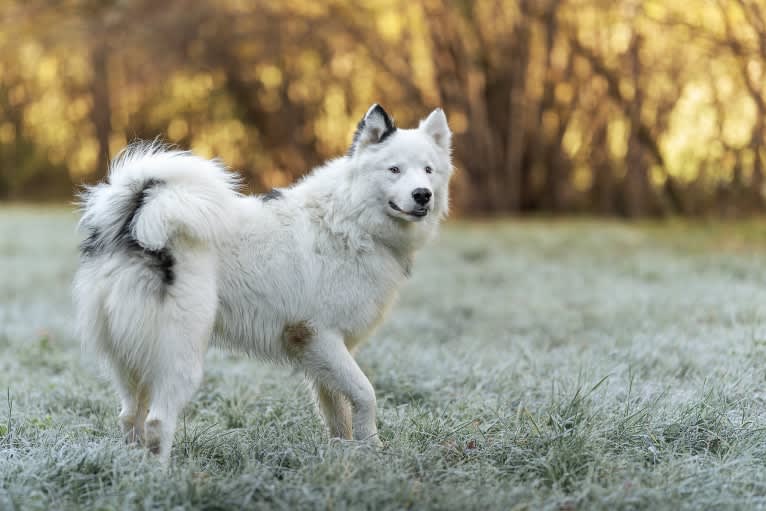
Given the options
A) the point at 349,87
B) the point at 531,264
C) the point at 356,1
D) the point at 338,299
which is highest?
the point at 356,1

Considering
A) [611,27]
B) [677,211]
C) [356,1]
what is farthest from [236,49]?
[677,211]

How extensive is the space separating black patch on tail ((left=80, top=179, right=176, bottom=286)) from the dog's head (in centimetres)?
91

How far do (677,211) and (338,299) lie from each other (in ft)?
39.3

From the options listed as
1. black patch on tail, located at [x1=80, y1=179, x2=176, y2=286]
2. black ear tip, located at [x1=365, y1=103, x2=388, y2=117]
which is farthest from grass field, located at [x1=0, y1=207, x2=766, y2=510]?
black ear tip, located at [x1=365, y1=103, x2=388, y2=117]

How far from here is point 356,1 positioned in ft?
45.0

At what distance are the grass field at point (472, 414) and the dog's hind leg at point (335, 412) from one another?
0.09m

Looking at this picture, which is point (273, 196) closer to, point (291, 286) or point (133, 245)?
point (291, 286)

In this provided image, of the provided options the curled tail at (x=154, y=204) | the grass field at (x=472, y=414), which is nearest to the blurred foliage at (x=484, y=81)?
the grass field at (x=472, y=414)

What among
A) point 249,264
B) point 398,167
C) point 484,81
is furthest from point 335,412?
point 484,81

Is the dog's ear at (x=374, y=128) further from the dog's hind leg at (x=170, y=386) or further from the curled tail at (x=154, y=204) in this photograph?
the dog's hind leg at (x=170, y=386)

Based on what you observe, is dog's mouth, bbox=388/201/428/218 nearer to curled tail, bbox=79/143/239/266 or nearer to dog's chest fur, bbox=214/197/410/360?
dog's chest fur, bbox=214/197/410/360

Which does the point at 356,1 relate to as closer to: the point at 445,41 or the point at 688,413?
the point at 445,41

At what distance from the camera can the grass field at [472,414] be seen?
2758 mm

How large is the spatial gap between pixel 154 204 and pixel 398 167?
1070 millimetres
